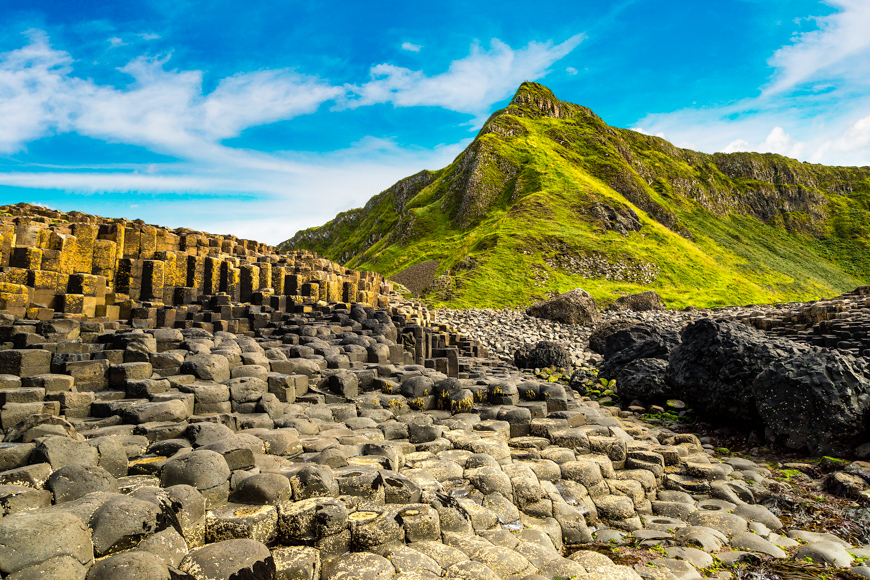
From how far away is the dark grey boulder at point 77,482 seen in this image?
15.6ft

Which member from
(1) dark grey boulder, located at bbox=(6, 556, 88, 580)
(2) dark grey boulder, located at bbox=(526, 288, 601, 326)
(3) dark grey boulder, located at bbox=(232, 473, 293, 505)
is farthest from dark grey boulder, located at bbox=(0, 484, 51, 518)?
(2) dark grey boulder, located at bbox=(526, 288, 601, 326)

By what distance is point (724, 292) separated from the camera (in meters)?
54.7

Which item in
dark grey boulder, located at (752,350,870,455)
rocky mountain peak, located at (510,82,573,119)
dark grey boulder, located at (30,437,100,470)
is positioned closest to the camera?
dark grey boulder, located at (30,437,100,470)

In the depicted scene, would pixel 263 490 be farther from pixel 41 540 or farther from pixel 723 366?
pixel 723 366

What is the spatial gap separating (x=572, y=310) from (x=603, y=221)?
38.4m

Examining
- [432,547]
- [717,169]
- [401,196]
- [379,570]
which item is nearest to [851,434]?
[432,547]

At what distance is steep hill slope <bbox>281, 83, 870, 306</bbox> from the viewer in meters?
55.0

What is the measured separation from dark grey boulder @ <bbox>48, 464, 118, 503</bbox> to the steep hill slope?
3876cm

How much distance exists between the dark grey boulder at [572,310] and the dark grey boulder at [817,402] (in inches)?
863

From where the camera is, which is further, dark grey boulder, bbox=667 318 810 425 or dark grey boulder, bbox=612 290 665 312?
dark grey boulder, bbox=612 290 665 312

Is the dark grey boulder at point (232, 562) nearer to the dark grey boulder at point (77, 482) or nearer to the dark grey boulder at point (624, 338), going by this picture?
the dark grey boulder at point (77, 482)

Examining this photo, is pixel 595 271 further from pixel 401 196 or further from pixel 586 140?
pixel 401 196

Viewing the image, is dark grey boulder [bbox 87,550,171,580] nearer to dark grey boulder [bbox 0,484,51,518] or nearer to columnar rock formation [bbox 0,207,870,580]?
columnar rock formation [bbox 0,207,870,580]

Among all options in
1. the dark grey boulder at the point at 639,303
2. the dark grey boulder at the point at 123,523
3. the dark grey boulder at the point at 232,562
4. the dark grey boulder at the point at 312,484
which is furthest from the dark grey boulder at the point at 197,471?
the dark grey boulder at the point at 639,303
